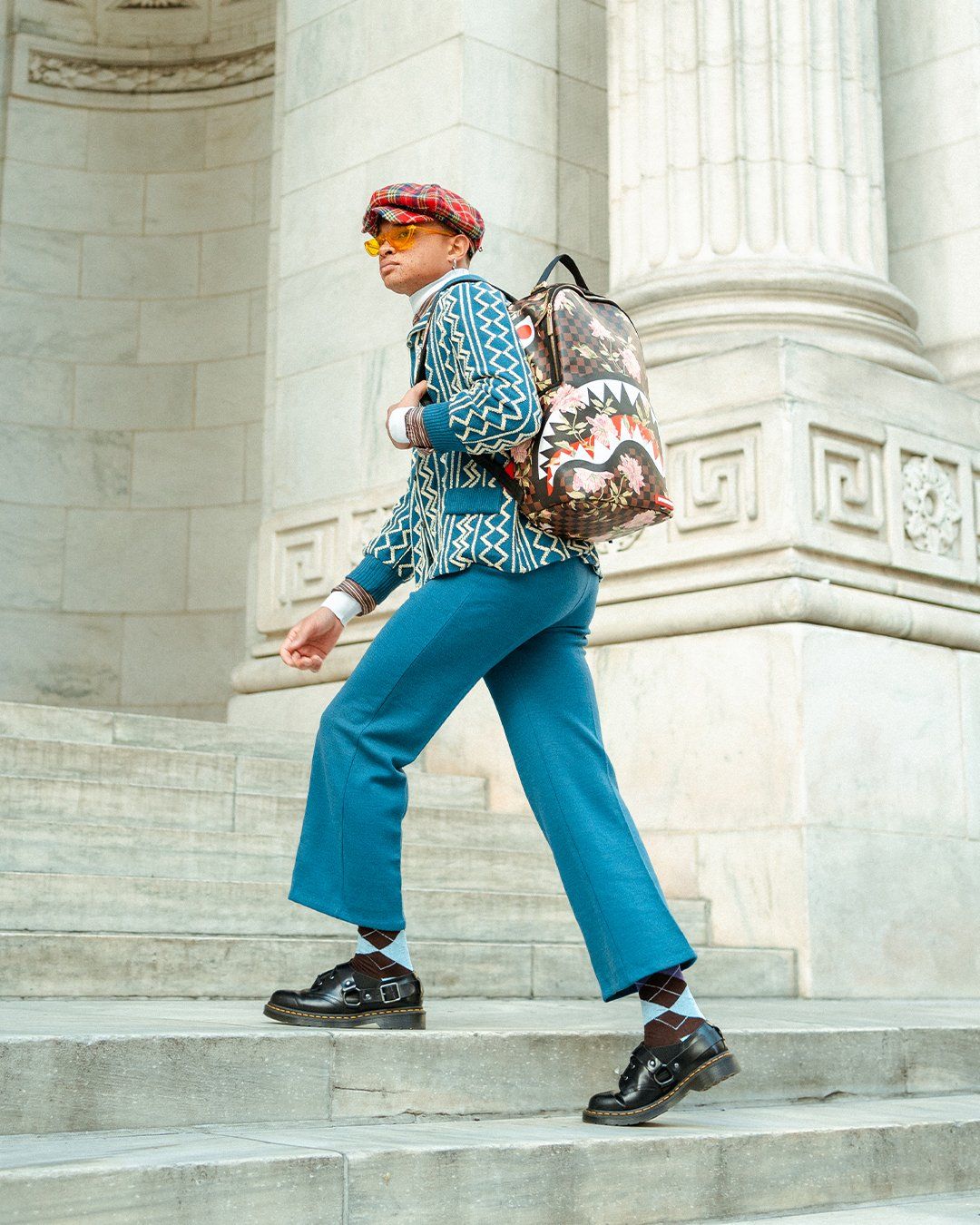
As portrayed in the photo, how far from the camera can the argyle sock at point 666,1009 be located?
343 centimetres

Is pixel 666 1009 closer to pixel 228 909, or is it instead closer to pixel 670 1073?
pixel 670 1073

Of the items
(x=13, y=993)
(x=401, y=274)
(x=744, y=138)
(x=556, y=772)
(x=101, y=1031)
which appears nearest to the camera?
(x=101, y=1031)

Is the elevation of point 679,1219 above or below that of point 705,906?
below

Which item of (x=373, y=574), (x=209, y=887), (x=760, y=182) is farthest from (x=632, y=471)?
(x=760, y=182)

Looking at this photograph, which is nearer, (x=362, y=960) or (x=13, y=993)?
(x=362, y=960)

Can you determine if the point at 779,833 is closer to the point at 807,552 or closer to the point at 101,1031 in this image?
the point at 807,552

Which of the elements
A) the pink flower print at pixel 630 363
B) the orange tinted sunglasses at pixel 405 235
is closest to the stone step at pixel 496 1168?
the pink flower print at pixel 630 363

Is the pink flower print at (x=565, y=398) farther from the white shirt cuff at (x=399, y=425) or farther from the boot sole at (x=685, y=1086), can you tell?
the boot sole at (x=685, y=1086)

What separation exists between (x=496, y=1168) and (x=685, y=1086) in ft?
1.69

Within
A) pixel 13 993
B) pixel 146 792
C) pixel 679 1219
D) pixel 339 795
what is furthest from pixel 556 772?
pixel 146 792

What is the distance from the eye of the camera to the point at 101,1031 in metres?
3.29

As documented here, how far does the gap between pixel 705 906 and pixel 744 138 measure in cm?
369

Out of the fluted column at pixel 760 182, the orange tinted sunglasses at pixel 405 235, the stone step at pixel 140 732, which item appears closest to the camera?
the orange tinted sunglasses at pixel 405 235

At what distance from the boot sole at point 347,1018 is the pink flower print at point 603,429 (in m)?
1.32
